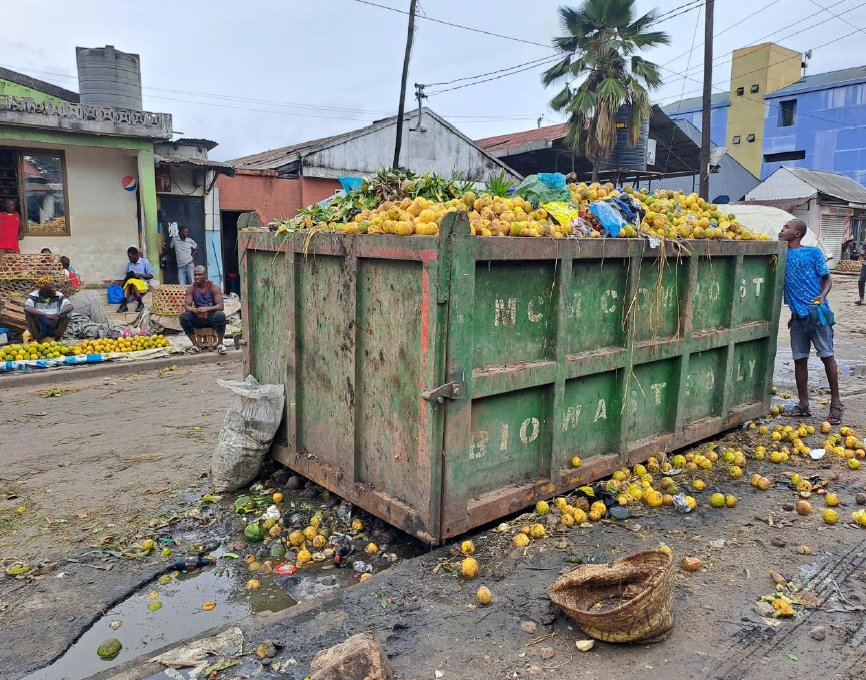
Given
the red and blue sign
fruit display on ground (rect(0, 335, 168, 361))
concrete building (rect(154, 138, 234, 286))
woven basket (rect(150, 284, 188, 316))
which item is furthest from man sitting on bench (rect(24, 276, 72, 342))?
concrete building (rect(154, 138, 234, 286))

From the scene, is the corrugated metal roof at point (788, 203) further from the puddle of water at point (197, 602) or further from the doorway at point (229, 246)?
the puddle of water at point (197, 602)

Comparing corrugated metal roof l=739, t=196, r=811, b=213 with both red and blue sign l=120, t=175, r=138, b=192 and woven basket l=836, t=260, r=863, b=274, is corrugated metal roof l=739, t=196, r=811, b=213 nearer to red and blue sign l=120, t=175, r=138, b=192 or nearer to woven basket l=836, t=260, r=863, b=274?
woven basket l=836, t=260, r=863, b=274

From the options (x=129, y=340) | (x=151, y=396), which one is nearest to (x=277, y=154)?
(x=129, y=340)

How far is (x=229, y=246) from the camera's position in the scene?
17594mm

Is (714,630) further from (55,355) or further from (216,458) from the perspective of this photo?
(55,355)

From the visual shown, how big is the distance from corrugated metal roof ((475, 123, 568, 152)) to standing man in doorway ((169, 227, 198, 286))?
1163 cm

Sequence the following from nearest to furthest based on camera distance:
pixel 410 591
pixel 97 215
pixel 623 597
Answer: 1. pixel 623 597
2. pixel 410 591
3. pixel 97 215

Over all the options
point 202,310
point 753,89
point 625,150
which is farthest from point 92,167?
point 753,89

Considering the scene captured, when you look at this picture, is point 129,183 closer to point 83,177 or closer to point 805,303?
point 83,177

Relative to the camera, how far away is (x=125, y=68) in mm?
14750

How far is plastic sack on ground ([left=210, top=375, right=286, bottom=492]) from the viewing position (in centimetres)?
440

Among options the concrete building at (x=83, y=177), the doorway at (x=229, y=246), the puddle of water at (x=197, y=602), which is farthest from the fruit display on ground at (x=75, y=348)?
the doorway at (x=229, y=246)

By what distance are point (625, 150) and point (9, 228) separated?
15.8m

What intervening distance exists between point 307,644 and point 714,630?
70.2 inches
